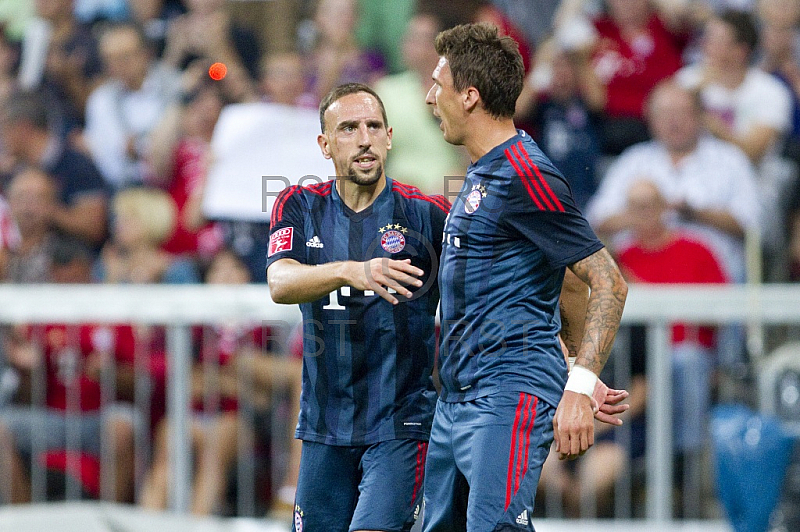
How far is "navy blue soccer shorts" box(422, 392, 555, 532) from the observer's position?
3988 millimetres

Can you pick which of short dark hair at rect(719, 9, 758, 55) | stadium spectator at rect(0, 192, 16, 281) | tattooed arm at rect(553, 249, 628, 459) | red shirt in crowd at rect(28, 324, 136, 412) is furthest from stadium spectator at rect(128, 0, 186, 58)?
tattooed arm at rect(553, 249, 628, 459)

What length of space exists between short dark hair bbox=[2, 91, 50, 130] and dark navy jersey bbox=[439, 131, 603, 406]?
6.29m

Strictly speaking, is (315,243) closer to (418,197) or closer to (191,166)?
(418,197)

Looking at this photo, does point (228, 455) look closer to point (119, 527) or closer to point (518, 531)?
point (119, 527)

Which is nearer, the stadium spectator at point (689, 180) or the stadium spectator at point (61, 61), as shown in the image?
the stadium spectator at point (689, 180)

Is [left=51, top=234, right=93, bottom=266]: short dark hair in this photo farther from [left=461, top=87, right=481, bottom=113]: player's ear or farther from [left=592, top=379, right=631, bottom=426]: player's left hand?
[left=592, top=379, right=631, bottom=426]: player's left hand

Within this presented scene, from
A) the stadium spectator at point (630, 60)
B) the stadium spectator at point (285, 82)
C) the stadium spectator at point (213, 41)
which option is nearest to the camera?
the stadium spectator at point (630, 60)

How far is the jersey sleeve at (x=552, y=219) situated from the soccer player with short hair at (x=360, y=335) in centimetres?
69

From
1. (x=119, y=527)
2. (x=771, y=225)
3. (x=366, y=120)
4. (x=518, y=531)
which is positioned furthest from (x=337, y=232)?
(x=771, y=225)

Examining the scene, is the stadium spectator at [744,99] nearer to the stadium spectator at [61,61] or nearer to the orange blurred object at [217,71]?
the orange blurred object at [217,71]

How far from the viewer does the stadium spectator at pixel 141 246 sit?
8688mm

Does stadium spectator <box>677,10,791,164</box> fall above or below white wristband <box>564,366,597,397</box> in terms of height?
above

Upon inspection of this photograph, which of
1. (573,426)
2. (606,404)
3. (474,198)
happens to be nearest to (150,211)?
(474,198)

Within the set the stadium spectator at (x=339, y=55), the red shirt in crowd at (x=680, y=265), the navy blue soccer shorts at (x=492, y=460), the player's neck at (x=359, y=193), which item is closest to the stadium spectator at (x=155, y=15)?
the stadium spectator at (x=339, y=55)
